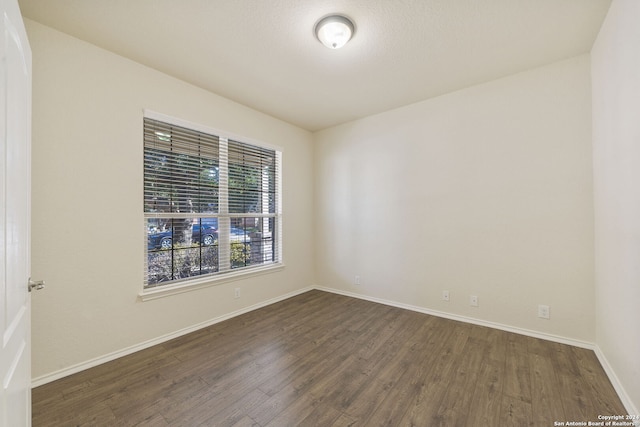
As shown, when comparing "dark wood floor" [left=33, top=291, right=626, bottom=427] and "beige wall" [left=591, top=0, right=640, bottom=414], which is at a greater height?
"beige wall" [left=591, top=0, right=640, bottom=414]

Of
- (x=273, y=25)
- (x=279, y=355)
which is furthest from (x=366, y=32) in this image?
(x=279, y=355)

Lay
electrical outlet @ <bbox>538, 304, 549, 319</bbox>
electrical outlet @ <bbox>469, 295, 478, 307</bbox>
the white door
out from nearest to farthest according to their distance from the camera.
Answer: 1. the white door
2. electrical outlet @ <bbox>538, 304, 549, 319</bbox>
3. electrical outlet @ <bbox>469, 295, 478, 307</bbox>

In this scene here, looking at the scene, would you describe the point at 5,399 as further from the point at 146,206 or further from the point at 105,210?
the point at 146,206

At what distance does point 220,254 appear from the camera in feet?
10.7

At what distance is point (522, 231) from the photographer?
273 centimetres

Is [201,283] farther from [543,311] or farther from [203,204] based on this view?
[543,311]

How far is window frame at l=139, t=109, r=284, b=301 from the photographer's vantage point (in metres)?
2.62

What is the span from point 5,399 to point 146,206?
193cm

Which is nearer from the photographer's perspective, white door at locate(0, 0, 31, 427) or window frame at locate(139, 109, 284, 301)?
white door at locate(0, 0, 31, 427)


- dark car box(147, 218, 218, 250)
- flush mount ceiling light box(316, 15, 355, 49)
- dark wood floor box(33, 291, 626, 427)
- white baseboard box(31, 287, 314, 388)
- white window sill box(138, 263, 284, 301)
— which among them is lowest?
dark wood floor box(33, 291, 626, 427)

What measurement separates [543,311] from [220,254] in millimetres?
3563

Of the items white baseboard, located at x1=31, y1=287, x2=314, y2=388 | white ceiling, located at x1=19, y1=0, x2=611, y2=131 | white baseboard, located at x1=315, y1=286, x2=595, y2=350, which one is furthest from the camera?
white baseboard, located at x1=315, y1=286, x2=595, y2=350

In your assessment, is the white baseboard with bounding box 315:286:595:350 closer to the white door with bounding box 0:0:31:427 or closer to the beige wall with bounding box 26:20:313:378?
the beige wall with bounding box 26:20:313:378

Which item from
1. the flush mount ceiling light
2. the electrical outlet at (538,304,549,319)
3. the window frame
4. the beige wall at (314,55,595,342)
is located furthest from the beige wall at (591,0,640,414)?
the window frame
